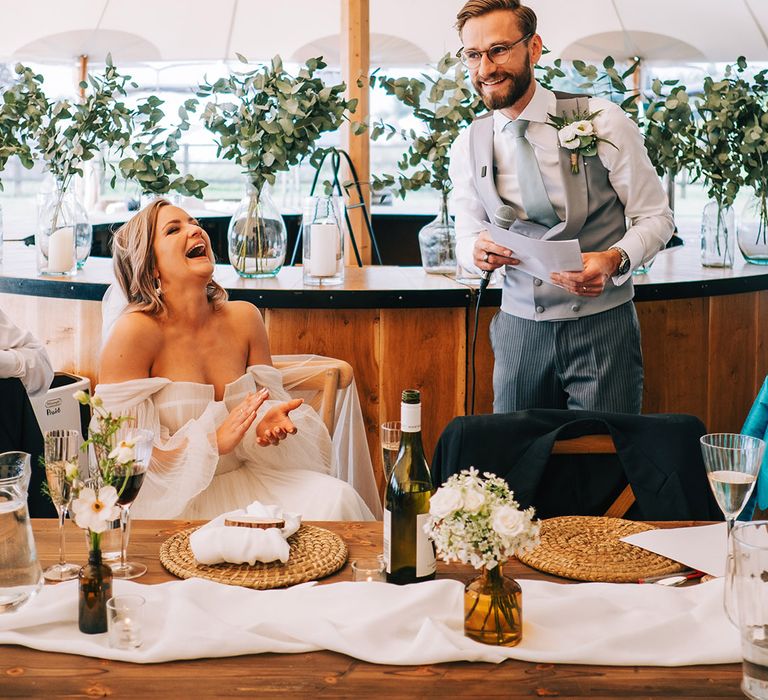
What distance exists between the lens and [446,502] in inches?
48.6

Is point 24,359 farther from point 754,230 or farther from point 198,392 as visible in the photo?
point 754,230

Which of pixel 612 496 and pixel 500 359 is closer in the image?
pixel 612 496

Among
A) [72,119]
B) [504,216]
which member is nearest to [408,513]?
[504,216]

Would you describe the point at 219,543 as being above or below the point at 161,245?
below

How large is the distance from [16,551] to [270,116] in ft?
7.53

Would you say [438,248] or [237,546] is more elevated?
[438,248]

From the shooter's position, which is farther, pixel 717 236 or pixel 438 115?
pixel 717 236

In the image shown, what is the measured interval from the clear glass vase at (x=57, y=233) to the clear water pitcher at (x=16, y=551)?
2277 mm

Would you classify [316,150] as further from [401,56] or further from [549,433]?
[401,56]

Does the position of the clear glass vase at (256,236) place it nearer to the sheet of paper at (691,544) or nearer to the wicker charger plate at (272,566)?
the wicker charger plate at (272,566)

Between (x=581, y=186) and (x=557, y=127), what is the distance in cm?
16

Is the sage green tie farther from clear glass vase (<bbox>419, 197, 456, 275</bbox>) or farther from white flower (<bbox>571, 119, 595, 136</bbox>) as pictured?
clear glass vase (<bbox>419, 197, 456, 275</bbox>)

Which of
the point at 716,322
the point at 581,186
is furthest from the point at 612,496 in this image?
the point at 716,322

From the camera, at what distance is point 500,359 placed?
2766mm
